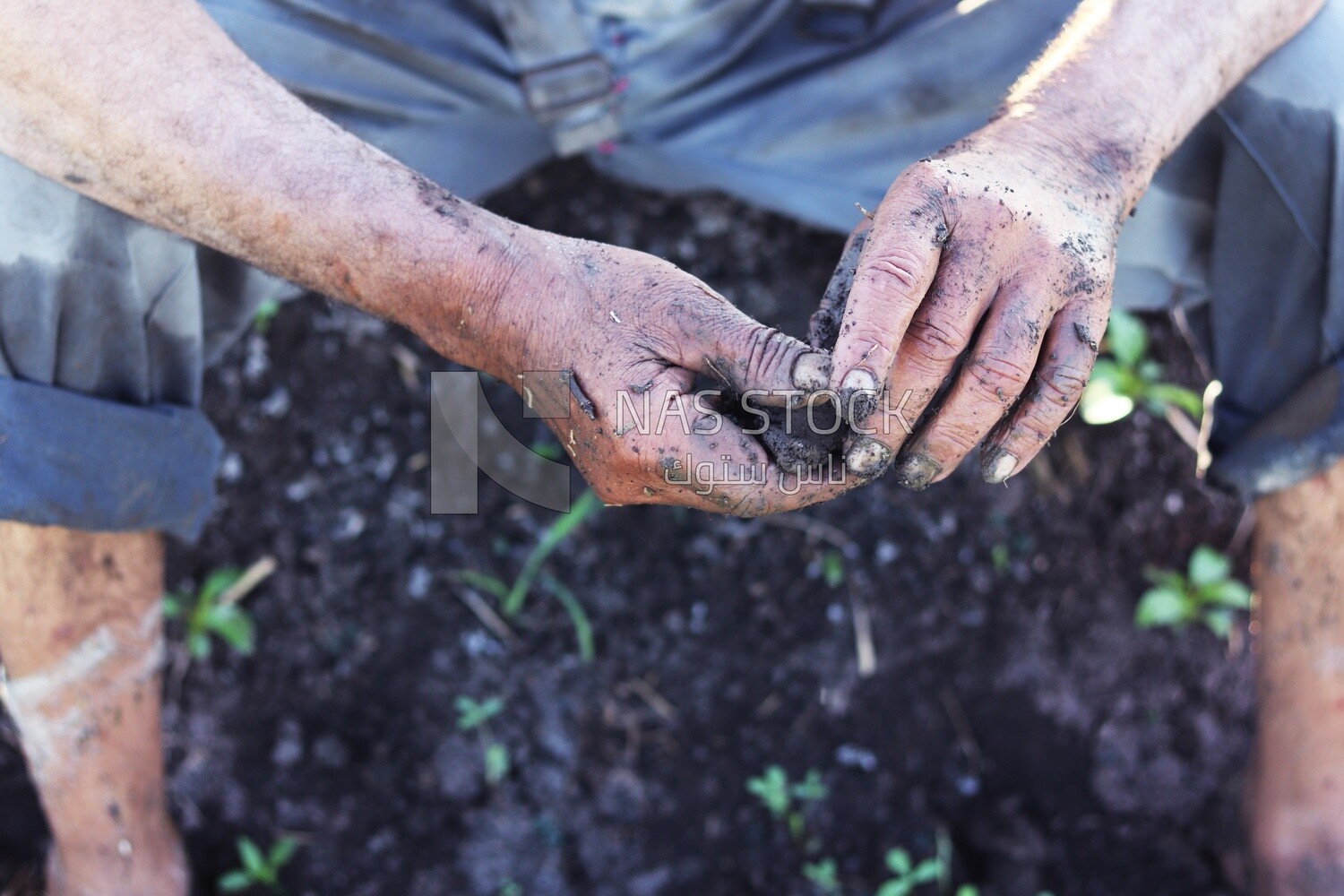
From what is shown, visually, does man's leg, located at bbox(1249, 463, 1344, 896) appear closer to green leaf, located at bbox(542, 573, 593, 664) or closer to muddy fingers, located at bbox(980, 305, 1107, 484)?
muddy fingers, located at bbox(980, 305, 1107, 484)

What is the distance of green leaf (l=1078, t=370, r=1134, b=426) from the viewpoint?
6.72ft

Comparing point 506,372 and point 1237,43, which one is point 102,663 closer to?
point 506,372

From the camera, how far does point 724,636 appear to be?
80.5 inches

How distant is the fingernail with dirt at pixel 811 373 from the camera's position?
1.16 metres

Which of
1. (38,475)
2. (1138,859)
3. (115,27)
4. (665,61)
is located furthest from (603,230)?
(1138,859)

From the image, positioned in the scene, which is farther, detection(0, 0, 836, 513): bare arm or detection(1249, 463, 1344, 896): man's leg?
detection(1249, 463, 1344, 896): man's leg

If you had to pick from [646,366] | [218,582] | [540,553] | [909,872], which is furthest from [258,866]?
[646,366]

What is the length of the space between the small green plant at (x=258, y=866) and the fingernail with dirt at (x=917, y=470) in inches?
54.0

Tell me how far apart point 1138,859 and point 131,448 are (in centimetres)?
185

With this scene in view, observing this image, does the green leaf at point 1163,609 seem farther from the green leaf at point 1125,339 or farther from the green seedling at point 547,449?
the green seedling at point 547,449

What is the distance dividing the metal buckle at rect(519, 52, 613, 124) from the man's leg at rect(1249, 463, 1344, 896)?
49.2 inches

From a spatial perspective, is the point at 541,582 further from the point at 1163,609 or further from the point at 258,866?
the point at 1163,609

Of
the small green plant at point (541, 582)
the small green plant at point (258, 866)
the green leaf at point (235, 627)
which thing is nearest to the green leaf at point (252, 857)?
the small green plant at point (258, 866)

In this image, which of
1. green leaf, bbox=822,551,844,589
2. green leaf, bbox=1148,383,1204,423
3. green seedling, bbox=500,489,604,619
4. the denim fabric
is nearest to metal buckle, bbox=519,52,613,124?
the denim fabric
